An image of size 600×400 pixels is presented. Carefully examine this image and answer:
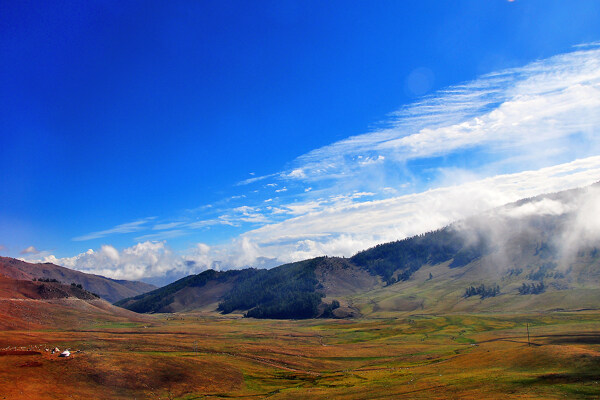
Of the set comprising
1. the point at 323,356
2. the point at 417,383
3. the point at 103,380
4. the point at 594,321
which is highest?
the point at 103,380

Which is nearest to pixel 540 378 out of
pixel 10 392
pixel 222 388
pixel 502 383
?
pixel 502 383

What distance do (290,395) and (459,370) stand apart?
4385cm

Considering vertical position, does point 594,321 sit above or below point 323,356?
below

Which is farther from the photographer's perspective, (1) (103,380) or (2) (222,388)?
(2) (222,388)

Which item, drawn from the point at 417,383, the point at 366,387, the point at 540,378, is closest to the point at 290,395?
the point at 366,387

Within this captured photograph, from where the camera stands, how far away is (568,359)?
3046 inches

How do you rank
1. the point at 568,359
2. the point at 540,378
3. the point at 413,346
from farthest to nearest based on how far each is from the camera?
the point at 413,346 < the point at 568,359 < the point at 540,378

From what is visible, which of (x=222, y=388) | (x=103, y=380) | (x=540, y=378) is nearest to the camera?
(x=540, y=378)

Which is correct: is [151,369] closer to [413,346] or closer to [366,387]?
[366,387]

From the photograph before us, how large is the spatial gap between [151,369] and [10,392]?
30838 mm

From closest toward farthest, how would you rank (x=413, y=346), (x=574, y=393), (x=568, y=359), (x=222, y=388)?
(x=574, y=393) < (x=568, y=359) < (x=222, y=388) < (x=413, y=346)

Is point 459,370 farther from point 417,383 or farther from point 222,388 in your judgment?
point 222,388

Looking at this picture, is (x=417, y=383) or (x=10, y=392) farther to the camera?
(x=417, y=383)

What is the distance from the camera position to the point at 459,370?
90250 millimetres
